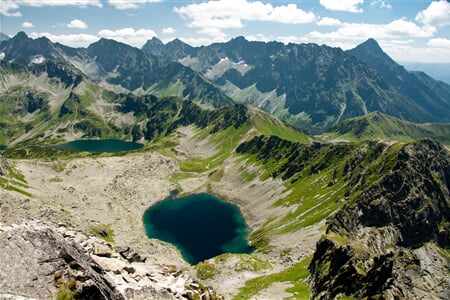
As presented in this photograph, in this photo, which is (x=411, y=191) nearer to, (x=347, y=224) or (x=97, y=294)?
(x=347, y=224)

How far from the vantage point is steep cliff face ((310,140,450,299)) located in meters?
64.6

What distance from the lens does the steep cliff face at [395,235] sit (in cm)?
6462

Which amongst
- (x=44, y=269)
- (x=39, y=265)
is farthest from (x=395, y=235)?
(x=39, y=265)

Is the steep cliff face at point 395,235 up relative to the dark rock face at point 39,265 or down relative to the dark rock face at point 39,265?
down

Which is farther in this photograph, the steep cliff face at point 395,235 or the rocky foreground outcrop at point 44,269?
the steep cliff face at point 395,235

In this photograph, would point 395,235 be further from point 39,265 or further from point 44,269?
point 39,265

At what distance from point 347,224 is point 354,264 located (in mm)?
60760

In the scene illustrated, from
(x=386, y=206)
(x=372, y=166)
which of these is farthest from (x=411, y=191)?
(x=372, y=166)

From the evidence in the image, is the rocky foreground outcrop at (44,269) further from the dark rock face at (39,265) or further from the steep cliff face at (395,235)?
the steep cliff face at (395,235)

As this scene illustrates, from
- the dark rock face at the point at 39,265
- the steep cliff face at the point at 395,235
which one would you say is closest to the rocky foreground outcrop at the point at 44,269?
the dark rock face at the point at 39,265

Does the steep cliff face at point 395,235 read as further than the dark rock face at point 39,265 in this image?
Yes

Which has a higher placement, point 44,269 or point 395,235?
point 44,269

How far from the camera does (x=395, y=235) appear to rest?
14025cm

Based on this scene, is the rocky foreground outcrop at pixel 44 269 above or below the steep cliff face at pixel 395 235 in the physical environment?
above
